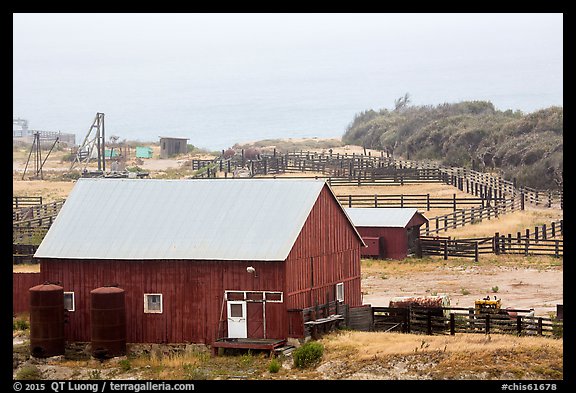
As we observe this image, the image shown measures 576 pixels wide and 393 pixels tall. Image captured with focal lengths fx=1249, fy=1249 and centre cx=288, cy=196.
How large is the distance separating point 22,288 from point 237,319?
32.9 ft

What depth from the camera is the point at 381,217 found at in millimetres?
65375

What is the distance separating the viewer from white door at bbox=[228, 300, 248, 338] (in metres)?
38.7

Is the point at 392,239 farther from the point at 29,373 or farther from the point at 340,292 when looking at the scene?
the point at 29,373

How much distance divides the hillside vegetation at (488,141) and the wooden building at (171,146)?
21825 millimetres

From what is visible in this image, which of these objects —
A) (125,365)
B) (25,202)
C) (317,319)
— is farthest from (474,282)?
(25,202)

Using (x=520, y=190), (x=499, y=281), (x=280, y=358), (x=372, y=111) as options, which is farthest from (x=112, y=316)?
(x=372, y=111)

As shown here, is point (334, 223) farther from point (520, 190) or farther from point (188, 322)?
point (520, 190)

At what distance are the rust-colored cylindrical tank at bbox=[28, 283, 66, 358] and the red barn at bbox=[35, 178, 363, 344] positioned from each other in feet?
3.51

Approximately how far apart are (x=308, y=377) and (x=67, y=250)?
10.7 m

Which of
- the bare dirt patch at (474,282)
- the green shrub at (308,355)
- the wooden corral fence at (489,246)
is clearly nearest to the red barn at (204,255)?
the green shrub at (308,355)

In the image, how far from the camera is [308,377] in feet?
112

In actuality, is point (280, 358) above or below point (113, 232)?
below

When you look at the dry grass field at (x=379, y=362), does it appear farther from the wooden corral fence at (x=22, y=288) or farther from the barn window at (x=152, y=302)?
the wooden corral fence at (x=22, y=288)

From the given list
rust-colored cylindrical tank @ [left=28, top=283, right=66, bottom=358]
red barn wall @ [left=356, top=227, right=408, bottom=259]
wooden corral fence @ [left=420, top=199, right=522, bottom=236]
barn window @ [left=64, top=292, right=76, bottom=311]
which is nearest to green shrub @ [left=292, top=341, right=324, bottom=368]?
rust-colored cylindrical tank @ [left=28, top=283, right=66, bottom=358]
